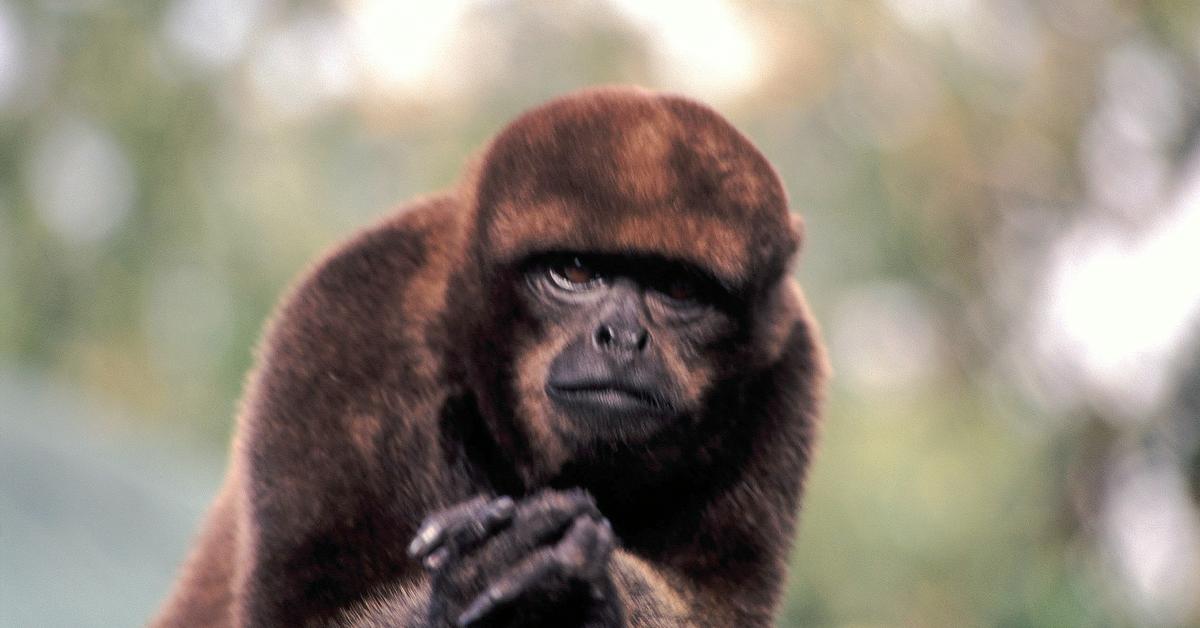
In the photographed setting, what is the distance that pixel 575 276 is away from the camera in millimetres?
3729

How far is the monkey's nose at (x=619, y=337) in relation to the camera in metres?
3.54

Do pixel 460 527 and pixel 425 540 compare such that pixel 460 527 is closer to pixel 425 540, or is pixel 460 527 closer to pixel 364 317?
pixel 425 540

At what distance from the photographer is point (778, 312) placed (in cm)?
A: 409

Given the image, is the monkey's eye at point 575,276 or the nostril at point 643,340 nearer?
the nostril at point 643,340

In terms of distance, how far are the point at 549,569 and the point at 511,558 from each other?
0.09 m

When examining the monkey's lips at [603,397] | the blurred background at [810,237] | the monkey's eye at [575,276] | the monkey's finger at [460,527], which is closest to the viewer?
the monkey's finger at [460,527]

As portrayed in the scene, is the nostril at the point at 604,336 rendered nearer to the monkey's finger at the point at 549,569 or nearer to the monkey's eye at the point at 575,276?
the monkey's eye at the point at 575,276

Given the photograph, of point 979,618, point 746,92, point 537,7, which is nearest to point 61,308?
point 537,7

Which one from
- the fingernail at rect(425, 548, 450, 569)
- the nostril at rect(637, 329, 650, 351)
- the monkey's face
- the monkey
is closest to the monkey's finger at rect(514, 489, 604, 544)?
the fingernail at rect(425, 548, 450, 569)

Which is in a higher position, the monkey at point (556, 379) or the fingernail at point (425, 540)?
the monkey at point (556, 379)

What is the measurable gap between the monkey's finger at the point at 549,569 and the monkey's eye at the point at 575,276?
784 millimetres

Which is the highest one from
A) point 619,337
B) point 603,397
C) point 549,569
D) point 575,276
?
point 575,276

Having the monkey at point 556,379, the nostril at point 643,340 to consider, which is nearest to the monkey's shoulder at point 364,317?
the monkey at point 556,379

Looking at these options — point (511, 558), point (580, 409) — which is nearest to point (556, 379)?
point (580, 409)
